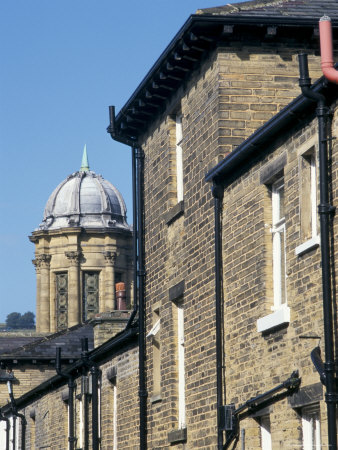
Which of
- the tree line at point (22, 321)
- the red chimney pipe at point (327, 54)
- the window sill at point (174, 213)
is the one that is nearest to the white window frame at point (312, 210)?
the red chimney pipe at point (327, 54)

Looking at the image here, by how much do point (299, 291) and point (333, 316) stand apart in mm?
1245

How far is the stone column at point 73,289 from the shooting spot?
7180 cm

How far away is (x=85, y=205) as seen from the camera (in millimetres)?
75188

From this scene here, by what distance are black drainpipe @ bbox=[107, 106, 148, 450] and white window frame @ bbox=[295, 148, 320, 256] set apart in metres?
8.52

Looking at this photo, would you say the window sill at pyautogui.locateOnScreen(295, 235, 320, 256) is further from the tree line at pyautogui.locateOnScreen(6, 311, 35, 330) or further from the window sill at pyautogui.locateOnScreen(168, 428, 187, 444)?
the tree line at pyautogui.locateOnScreen(6, 311, 35, 330)

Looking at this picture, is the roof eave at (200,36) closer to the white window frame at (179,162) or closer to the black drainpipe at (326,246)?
the white window frame at (179,162)

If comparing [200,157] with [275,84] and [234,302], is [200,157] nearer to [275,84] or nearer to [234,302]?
[275,84]

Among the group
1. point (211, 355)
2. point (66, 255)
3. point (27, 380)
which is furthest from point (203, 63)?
point (66, 255)

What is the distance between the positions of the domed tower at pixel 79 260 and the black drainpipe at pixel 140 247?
158 feet

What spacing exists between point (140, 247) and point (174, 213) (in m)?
2.58

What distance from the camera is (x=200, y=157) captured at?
19.9 m

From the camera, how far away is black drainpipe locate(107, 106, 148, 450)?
2292 cm

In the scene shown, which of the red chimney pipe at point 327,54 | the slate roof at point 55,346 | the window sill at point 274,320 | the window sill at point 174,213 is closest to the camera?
the red chimney pipe at point 327,54

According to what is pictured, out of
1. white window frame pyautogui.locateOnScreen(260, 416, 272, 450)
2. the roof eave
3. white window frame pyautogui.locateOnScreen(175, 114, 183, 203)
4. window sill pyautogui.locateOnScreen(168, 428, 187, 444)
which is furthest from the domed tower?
white window frame pyautogui.locateOnScreen(260, 416, 272, 450)
